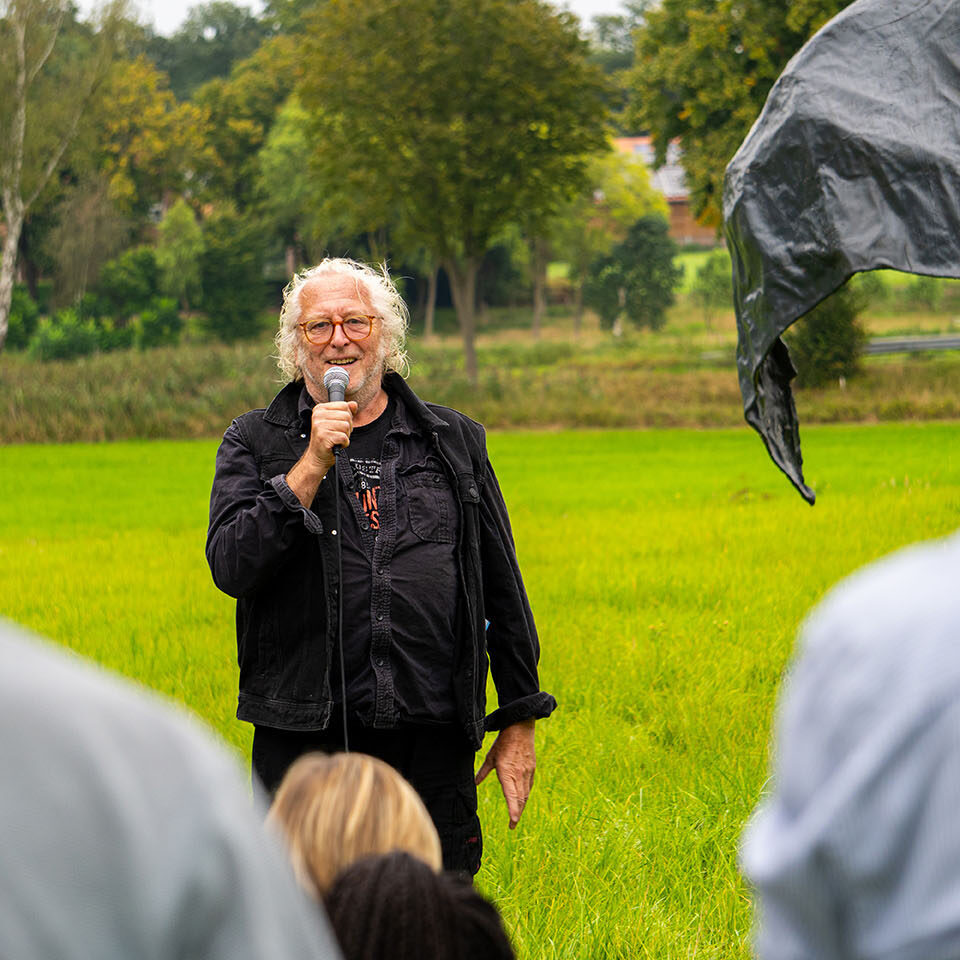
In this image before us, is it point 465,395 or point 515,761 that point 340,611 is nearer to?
point 515,761

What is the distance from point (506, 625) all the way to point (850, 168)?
1.48 metres

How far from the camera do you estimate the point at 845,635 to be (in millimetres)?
1073

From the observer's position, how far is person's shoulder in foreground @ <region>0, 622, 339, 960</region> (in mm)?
913

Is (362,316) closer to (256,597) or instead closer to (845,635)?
(256,597)

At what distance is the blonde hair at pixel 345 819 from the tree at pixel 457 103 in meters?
33.0

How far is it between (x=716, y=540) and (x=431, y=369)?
83.0 ft

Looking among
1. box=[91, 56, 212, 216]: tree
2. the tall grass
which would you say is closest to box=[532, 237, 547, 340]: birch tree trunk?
box=[91, 56, 212, 216]: tree

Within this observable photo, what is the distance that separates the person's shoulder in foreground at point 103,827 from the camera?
913mm

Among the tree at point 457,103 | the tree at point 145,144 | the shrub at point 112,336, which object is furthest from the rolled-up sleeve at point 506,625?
the tree at point 145,144

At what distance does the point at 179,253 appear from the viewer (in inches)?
2424

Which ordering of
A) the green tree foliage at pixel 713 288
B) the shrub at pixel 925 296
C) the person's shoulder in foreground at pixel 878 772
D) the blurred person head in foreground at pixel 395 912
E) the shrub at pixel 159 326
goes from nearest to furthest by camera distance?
1. the person's shoulder in foreground at pixel 878 772
2. the blurred person head in foreground at pixel 395 912
3. the shrub at pixel 925 296
4. the shrub at pixel 159 326
5. the green tree foliage at pixel 713 288

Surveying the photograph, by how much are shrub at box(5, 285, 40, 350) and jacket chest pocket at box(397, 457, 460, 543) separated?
2223 inches

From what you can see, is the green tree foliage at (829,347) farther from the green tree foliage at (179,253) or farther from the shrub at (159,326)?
the green tree foliage at (179,253)

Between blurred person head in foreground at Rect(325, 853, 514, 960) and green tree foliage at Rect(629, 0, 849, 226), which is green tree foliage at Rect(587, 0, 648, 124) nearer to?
green tree foliage at Rect(629, 0, 849, 226)
